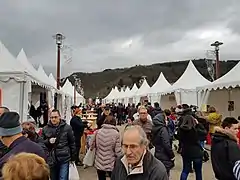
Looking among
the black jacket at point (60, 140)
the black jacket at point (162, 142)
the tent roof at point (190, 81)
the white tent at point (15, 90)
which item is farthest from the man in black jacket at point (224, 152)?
the tent roof at point (190, 81)

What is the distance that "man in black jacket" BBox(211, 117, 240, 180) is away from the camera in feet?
12.9

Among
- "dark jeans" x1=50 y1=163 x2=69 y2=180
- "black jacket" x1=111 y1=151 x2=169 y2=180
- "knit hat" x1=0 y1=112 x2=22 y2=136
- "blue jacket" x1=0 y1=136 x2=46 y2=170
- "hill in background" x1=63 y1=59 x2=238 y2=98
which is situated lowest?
"dark jeans" x1=50 y1=163 x2=69 y2=180

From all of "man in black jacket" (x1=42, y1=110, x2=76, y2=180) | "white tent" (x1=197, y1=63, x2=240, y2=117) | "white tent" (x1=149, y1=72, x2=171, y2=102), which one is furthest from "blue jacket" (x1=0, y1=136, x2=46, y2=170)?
"white tent" (x1=149, y1=72, x2=171, y2=102)

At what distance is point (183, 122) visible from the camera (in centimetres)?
659

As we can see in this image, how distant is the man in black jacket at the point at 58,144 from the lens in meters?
5.37

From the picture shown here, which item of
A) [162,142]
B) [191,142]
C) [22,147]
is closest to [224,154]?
[162,142]

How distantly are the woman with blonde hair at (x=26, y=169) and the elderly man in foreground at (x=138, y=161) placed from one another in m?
0.83

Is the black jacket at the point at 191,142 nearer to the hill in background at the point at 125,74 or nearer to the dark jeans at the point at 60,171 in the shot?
the dark jeans at the point at 60,171

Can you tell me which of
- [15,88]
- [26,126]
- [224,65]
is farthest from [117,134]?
[224,65]

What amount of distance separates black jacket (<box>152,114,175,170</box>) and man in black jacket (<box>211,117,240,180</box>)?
1316 mm

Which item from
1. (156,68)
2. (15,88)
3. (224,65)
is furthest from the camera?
(156,68)

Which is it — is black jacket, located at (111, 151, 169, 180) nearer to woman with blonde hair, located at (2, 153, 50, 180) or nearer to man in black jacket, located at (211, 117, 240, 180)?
woman with blonde hair, located at (2, 153, 50, 180)

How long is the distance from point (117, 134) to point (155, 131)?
60cm

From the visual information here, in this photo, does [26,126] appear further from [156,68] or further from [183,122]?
[156,68]
